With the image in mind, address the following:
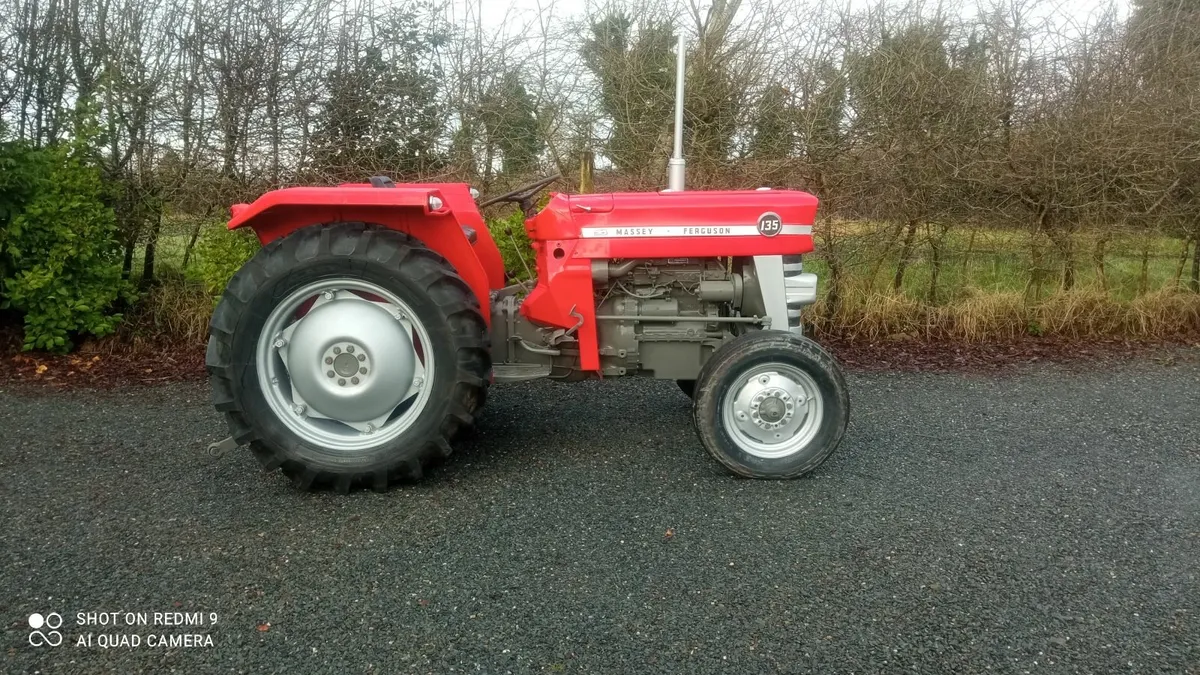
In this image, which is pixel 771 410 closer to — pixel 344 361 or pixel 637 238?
pixel 637 238

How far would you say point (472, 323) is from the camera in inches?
116

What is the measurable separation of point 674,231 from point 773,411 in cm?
84

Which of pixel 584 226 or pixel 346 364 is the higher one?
pixel 584 226

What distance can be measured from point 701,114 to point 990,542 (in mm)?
4513

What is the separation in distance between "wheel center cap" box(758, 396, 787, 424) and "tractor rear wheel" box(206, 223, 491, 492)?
3.69 feet

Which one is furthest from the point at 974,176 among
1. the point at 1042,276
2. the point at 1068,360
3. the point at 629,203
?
the point at 629,203

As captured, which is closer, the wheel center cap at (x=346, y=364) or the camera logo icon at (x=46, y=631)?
the camera logo icon at (x=46, y=631)

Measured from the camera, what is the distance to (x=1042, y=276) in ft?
21.3

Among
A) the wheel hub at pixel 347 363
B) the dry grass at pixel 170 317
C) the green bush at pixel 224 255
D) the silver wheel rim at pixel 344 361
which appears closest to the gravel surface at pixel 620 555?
the silver wheel rim at pixel 344 361

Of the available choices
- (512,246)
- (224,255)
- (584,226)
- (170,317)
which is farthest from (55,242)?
(584,226)

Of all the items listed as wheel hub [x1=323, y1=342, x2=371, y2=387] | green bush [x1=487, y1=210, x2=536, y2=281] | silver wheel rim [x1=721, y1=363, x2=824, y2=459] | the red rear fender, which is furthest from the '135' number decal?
green bush [x1=487, y1=210, x2=536, y2=281]

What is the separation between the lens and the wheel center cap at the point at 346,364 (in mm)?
2992

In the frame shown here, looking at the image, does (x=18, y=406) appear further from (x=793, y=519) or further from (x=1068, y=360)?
(x=1068, y=360)

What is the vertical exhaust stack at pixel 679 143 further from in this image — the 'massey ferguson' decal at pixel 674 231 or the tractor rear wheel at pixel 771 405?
the tractor rear wheel at pixel 771 405
